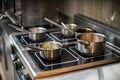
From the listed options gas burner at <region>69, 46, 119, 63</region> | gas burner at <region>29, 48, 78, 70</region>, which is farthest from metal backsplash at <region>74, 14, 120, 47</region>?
gas burner at <region>29, 48, 78, 70</region>

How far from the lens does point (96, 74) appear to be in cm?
124

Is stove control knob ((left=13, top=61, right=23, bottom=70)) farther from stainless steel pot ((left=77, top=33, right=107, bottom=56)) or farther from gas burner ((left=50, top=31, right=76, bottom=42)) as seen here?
stainless steel pot ((left=77, top=33, right=107, bottom=56))

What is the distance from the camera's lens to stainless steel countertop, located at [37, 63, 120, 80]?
1.16 meters

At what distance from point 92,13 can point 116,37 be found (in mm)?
403

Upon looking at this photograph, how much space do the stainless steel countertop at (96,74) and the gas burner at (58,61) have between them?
6 centimetres

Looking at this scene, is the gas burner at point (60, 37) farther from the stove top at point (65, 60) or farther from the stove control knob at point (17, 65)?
the stove control knob at point (17, 65)

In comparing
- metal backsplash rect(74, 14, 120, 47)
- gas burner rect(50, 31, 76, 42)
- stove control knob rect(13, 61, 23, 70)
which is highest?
metal backsplash rect(74, 14, 120, 47)

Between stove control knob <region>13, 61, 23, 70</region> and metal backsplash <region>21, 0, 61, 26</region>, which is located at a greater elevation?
metal backsplash <region>21, 0, 61, 26</region>

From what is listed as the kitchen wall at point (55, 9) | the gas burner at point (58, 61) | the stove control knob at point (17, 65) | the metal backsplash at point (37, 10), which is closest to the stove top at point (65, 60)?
the gas burner at point (58, 61)

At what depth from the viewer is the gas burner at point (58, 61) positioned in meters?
1.19

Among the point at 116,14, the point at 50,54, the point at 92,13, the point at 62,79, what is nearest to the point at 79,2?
the point at 92,13

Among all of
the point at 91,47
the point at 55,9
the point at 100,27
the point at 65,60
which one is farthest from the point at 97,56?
the point at 55,9

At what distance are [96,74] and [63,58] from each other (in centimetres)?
23

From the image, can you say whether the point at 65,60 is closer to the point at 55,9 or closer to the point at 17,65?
the point at 17,65
